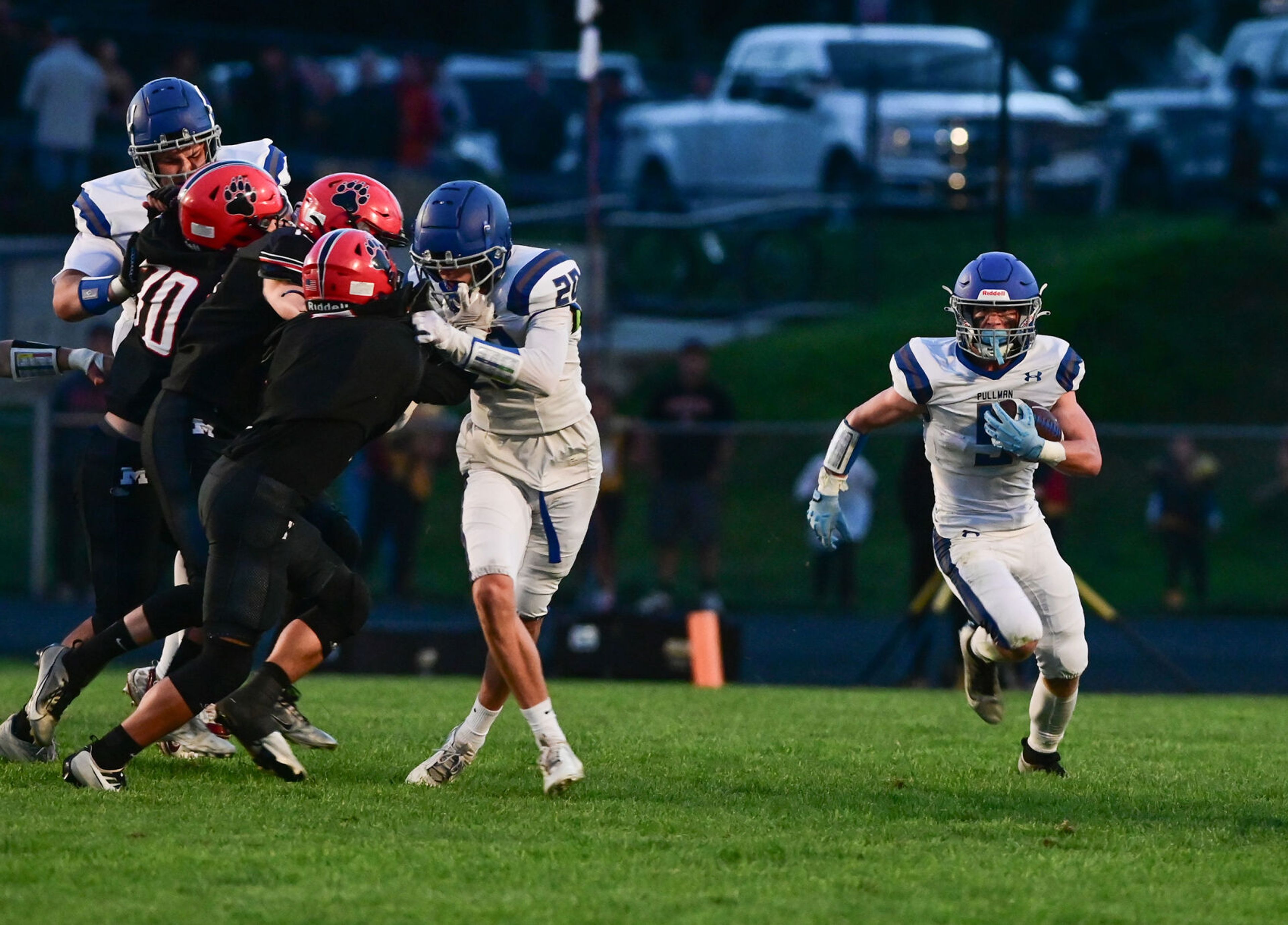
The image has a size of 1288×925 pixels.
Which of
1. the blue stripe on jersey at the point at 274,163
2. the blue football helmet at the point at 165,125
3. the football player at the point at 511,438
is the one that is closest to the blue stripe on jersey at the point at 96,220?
the blue football helmet at the point at 165,125

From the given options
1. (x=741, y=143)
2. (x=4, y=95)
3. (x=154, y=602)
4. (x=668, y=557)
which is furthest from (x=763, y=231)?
(x=154, y=602)

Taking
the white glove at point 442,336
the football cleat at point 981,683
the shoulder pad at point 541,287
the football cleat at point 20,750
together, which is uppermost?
the shoulder pad at point 541,287

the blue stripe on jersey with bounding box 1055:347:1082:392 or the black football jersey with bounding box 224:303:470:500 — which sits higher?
the black football jersey with bounding box 224:303:470:500

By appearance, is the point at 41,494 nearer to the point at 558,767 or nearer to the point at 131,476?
the point at 131,476

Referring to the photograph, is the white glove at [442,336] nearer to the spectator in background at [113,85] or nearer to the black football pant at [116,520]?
the black football pant at [116,520]

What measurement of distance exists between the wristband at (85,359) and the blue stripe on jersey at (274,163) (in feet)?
2.93

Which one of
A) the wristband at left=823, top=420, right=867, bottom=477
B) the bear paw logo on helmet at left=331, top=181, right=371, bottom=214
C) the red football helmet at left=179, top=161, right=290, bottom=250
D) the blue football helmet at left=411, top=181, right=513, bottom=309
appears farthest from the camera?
the wristband at left=823, top=420, right=867, bottom=477

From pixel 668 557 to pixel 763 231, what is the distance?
219 inches

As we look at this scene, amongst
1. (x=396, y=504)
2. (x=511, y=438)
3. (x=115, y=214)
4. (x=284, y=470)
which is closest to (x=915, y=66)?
(x=396, y=504)

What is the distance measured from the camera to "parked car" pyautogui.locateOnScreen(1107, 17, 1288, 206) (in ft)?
61.0

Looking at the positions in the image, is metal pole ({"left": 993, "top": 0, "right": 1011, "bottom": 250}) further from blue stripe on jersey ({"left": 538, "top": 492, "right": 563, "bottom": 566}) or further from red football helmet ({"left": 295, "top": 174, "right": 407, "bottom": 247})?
blue stripe on jersey ({"left": 538, "top": 492, "right": 563, "bottom": 566})

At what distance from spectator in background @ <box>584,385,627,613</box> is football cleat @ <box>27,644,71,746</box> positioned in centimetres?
663

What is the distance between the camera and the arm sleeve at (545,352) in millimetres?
5988

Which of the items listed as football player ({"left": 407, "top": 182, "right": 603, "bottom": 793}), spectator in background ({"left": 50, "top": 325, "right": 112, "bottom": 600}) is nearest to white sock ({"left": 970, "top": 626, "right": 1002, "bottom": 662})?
football player ({"left": 407, "top": 182, "right": 603, "bottom": 793})
